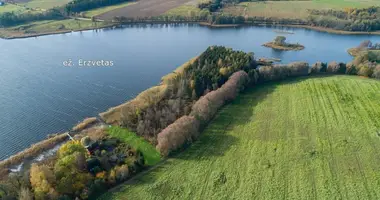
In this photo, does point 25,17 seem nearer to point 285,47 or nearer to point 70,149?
point 285,47

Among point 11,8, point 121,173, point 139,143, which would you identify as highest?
point 11,8

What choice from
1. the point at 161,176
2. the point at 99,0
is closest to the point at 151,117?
the point at 161,176

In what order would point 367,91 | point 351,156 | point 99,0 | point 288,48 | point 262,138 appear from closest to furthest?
point 351,156, point 262,138, point 367,91, point 288,48, point 99,0

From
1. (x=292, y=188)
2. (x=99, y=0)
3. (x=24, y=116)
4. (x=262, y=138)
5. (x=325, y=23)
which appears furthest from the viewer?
(x=99, y=0)

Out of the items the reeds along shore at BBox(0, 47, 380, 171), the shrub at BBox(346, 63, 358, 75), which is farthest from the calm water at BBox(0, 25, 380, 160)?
the shrub at BBox(346, 63, 358, 75)

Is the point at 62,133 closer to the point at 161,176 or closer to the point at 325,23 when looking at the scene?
the point at 161,176

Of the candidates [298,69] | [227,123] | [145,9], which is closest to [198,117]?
[227,123]
